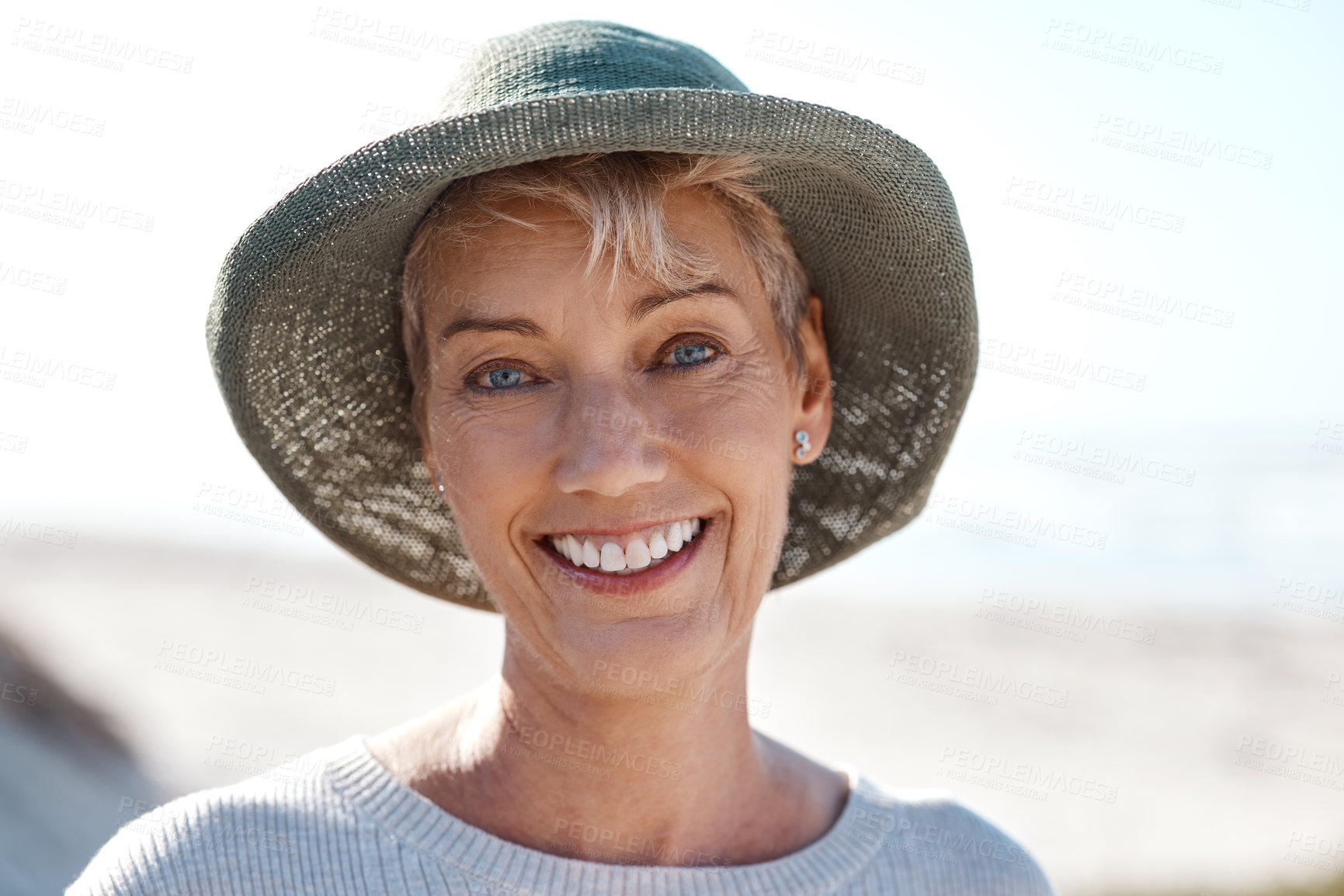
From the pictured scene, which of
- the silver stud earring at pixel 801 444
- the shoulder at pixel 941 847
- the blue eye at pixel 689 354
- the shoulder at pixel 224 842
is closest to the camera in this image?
the shoulder at pixel 224 842

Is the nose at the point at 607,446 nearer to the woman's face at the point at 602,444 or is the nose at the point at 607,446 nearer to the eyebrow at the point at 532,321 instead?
the woman's face at the point at 602,444

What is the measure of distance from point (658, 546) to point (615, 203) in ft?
1.99

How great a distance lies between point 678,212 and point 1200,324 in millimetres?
26734

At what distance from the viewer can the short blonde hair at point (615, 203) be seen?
1989 millimetres

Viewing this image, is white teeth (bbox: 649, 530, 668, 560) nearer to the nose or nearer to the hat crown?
the nose

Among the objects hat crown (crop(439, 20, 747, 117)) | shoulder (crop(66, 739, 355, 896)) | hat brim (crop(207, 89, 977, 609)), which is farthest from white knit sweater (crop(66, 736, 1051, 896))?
hat crown (crop(439, 20, 747, 117))

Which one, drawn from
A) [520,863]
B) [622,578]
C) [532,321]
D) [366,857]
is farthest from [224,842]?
[532,321]

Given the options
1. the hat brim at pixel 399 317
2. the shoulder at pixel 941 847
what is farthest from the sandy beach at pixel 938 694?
the shoulder at pixel 941 847

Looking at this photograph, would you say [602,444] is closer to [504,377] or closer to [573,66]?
[504,377]

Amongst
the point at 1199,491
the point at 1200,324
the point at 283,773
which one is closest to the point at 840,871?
the point at 283,773

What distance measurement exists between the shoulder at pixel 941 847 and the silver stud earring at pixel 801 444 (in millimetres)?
737

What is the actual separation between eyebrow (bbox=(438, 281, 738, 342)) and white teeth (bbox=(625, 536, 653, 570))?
0.38 meters

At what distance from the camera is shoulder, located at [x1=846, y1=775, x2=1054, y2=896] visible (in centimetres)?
237

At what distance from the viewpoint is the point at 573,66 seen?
78.6 inches
